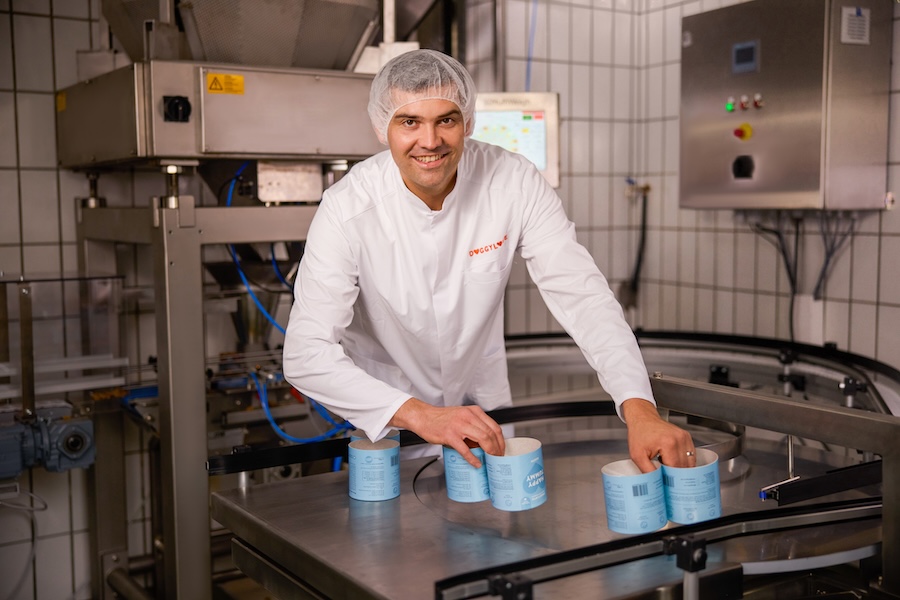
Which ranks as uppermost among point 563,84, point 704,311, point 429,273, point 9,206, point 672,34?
point 672,34

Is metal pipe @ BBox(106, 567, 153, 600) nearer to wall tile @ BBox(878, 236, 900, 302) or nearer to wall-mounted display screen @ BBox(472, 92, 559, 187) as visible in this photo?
wall-mounted display screen @ BBox(472, 92, 559, 187)

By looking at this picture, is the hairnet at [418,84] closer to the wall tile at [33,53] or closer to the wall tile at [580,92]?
the wall tile at [33,53]

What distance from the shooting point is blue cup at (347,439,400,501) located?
145cm

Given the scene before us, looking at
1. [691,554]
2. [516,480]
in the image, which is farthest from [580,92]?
[691,554]

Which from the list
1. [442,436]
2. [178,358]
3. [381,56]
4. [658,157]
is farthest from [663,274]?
[442,436]

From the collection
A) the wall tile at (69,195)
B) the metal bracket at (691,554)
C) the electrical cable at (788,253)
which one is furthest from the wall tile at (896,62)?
the wall tile at (69,195)

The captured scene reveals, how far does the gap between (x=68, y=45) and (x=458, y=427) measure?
83.4 inches

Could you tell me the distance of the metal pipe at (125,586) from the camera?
2.67 m

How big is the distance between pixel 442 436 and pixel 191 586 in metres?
1.16

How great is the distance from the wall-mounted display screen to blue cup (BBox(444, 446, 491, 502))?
6.30 ft

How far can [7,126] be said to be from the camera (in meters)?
2.77

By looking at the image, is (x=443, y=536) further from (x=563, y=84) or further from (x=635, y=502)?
(x=563, y=84)

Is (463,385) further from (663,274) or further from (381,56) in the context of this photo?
(663,274)

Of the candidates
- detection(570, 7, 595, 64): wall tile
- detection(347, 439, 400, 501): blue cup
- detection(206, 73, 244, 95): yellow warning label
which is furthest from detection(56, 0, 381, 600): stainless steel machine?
detection(570, 7, 595, 64): wall tile
